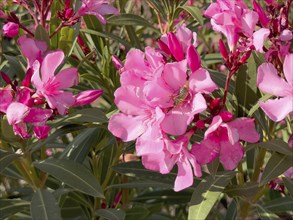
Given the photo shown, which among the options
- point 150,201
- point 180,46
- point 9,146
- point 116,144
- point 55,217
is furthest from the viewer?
point 150,201

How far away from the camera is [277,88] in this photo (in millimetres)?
1131

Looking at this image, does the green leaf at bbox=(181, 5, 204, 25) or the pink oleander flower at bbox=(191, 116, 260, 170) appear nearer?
the pink oleander flower at bbox=(191, 116, 260, 170)

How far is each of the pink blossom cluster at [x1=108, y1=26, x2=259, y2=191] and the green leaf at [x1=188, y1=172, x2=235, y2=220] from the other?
0.10 metres

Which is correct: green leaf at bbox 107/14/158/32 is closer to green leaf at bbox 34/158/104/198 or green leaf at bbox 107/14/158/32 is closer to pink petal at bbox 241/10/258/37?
green leaf at bbox 34/158/104/198

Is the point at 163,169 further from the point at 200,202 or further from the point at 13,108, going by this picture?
the point at 13,108

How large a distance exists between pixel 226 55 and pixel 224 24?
7 centimetres

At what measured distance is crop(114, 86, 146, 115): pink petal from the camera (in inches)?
44.3

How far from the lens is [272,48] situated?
129cm

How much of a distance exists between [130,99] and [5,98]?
0.27 m

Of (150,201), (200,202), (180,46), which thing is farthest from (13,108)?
(150,201)

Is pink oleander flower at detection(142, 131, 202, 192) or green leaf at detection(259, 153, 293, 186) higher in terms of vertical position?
pink oleander flower at detection(142, 131, 202, 192)

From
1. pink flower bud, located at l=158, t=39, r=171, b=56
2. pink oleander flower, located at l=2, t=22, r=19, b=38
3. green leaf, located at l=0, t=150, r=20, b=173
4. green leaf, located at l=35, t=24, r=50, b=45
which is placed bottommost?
green leaf, located at l=0, t=150, r=20, b=173

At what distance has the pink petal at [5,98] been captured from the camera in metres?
1.20

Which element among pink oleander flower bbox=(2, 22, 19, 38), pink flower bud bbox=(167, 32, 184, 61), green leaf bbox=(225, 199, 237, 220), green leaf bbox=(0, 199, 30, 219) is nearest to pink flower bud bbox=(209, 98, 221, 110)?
pink flower bud bbox=(167, 32, 184, 61)
